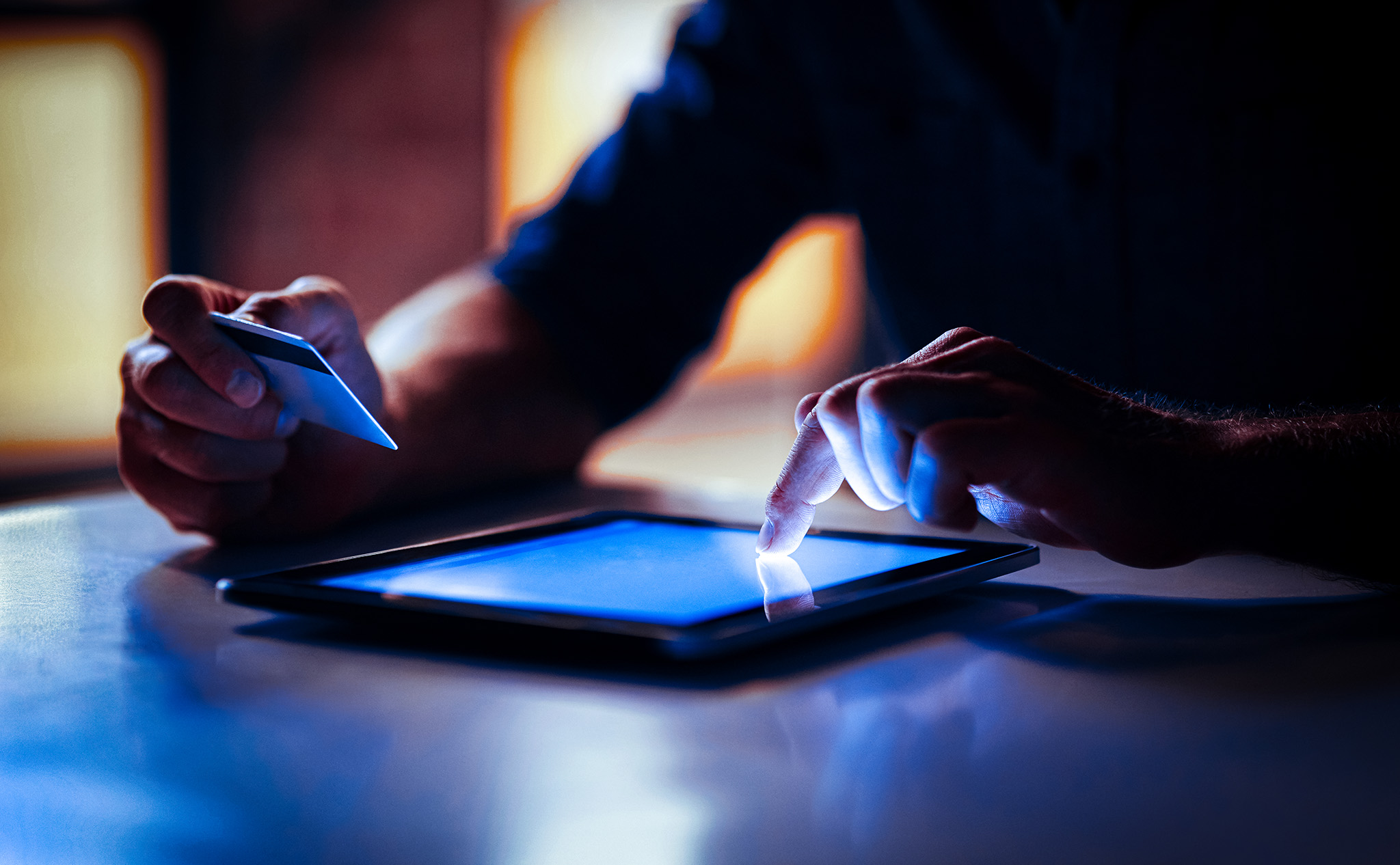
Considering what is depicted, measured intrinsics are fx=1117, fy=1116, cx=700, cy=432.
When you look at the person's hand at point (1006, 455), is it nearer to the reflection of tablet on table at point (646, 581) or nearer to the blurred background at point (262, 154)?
the reflection of tablet on table at point (646, 581)

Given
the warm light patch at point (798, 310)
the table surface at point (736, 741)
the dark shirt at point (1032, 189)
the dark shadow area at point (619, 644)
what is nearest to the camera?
the table surface at point (736, 741)

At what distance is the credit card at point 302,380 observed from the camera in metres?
0.58

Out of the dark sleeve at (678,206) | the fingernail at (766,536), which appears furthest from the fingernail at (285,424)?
the dark sleeve at (678,206)

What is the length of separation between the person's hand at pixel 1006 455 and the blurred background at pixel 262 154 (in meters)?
1.41

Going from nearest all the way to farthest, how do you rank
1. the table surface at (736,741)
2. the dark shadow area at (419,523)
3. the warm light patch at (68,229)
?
the table surface at (736,741) < the dark shadow area at (419,523) < the warm light patch at (68,229)

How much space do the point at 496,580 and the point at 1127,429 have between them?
1.02ft

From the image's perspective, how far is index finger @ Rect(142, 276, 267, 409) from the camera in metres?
0.68

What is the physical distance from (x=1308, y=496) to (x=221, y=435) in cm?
64

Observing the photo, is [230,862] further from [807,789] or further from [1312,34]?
[1312,34]

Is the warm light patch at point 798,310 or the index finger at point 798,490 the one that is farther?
the warm light patch at point 798,310

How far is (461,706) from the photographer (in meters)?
0.37

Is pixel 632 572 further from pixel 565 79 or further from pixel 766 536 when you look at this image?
pixel 565 79

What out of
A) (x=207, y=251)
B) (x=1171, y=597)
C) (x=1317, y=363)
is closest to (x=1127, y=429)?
(x=1171, y=597)

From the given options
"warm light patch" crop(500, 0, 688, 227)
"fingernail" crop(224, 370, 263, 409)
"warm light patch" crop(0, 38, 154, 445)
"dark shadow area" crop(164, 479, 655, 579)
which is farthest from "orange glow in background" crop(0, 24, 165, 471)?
"fingernail" crop(224, 370, 263, 409)
